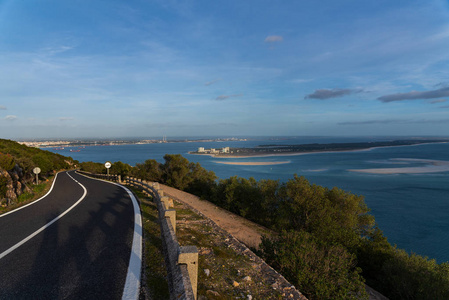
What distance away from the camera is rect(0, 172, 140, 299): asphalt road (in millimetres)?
4578

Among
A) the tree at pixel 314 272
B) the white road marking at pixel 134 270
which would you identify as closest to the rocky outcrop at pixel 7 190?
the white road marking at pixel 134 270

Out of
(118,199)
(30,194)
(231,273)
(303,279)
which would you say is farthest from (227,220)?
(30,194)

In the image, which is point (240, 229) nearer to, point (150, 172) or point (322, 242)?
point (322, 242)

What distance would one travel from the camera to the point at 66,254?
20.1ft

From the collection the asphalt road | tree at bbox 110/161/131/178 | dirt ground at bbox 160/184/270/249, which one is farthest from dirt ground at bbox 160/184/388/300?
tree at bbox 110/161/131/178

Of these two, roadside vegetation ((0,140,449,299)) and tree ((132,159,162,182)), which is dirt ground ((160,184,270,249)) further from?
tree ((132,159,162,182))

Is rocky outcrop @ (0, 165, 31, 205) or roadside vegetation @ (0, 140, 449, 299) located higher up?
rocky outcrop @ (0, 165, 31, 205)

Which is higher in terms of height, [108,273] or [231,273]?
[108,273]

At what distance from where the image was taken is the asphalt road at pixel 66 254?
4.58 metres

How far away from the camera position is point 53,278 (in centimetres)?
496

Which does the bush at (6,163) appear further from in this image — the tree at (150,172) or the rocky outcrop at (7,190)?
the tree at (150,172)

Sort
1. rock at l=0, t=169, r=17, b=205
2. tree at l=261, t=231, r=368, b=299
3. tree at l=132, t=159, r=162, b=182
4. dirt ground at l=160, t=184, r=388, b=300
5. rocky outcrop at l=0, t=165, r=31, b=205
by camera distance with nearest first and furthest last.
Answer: tree at l=261, t=231, r=368, b=299 < dirt ground at l=160, t=184, r=388, b=300 < rocky outcrop at l=0, t=165, r=31, b=205 < rock at l=0, t=169, r=17, b=205 < tree at l=132, t=159, r=162, b=182

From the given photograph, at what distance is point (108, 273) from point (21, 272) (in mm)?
1939

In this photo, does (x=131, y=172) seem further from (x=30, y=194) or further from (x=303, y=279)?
(x=303, y=279)
